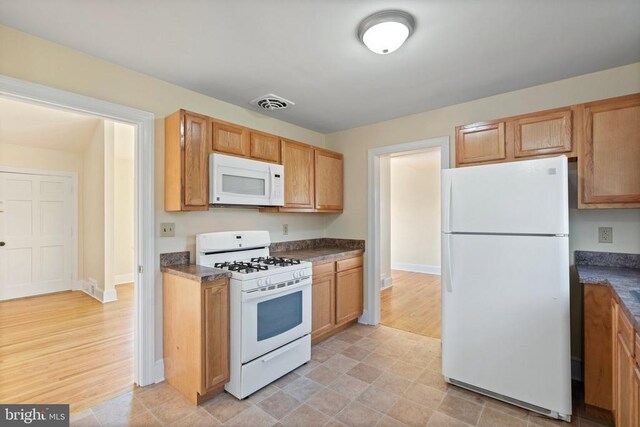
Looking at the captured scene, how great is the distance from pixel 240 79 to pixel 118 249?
485cm

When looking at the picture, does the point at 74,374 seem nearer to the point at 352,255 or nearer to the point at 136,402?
the point at 136,402

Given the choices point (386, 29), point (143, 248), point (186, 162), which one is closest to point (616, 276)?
point (386, 29)

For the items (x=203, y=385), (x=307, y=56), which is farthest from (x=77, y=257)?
(x=307, y=56)

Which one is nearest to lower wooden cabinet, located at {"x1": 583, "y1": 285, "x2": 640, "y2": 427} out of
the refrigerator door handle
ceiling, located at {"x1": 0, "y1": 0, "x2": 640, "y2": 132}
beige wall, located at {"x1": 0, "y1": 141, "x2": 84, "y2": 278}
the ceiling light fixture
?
the refrigerator door handle

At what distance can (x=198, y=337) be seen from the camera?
2.02 meters

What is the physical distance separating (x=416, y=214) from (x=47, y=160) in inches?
280

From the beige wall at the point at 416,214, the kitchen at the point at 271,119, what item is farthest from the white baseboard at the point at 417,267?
the kitchen at the point at 271,119

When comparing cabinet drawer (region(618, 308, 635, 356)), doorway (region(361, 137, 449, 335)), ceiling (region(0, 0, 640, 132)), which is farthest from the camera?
doorway (region(361, 137, 449, 335))

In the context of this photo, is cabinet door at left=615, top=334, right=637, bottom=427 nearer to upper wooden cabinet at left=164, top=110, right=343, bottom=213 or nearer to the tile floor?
the tile floor

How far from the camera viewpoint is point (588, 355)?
6.34 feet

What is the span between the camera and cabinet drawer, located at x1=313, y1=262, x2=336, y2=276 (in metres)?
2.96

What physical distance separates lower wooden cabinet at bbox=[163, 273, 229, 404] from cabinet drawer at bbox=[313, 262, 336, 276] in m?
1.01

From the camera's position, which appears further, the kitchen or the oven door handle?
the oven door handle

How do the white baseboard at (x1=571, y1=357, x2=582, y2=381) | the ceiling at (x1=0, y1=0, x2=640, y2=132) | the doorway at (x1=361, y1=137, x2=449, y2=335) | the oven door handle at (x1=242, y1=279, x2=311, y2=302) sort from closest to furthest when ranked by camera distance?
the ceiling at (x1=0, y1=0, x2=640, y2=132), the oven door handle at (x1=242, y1=279, x2=311, y2=302), the white baseboard at (x1=571, y1=357, x2=582, y2=381), the doorway at (x1=361, y1=137, x2=449, y2=335)
